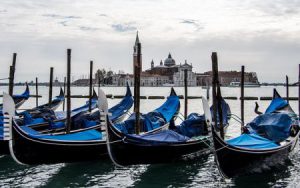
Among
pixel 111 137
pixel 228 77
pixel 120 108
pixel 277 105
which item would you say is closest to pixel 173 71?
pixel 228 77

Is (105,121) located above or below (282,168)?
above

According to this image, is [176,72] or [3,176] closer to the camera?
[3,176]

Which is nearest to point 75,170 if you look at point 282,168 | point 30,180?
point 30,180

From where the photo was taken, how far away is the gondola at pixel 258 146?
748cm

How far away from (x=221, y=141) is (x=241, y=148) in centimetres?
51

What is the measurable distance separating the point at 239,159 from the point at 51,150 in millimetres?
3614

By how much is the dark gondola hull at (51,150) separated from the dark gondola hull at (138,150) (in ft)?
2.92

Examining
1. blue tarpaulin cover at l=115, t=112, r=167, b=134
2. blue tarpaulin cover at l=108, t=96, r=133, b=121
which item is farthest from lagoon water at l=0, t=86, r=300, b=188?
blue tarpaulin cover at l=108, t=96, r=133, b=121

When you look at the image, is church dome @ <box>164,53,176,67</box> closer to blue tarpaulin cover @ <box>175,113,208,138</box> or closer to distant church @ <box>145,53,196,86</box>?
distant church @ <box>145,53,196,86</box>

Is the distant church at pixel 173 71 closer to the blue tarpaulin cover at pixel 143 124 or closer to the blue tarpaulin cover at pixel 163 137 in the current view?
the blue tarpaulin cover at pixel 143 124

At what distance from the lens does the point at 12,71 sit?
11531 mm

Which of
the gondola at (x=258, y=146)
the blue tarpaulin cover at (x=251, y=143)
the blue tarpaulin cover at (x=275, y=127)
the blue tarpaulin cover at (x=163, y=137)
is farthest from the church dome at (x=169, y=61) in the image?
the blue tarpaulin cover at (x=251, y=143)

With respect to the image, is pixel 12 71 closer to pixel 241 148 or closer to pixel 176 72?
pixel 241 148

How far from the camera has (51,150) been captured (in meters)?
8.50
